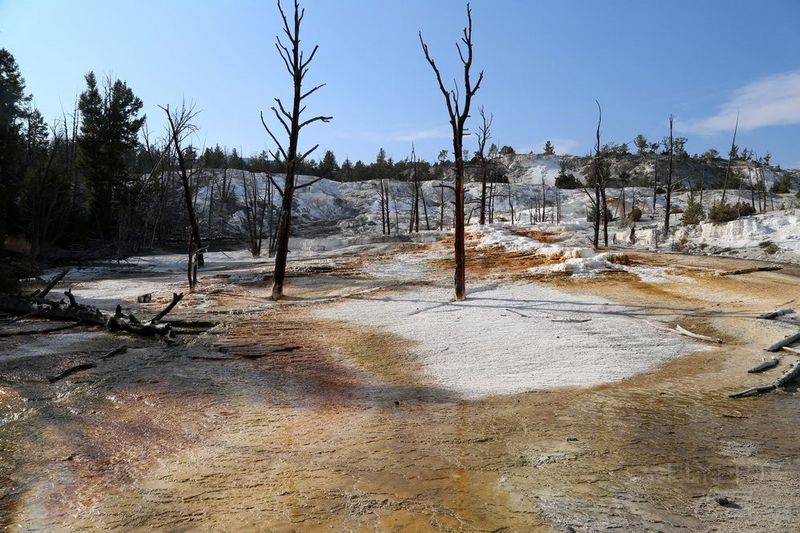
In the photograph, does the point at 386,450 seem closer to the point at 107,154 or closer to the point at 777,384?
the point at 777,384

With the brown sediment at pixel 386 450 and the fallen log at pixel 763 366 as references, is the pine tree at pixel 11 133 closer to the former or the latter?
the brown sediment at pixel 386 450

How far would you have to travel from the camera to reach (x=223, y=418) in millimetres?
5344

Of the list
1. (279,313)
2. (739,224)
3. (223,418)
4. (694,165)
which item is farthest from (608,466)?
(694,165)

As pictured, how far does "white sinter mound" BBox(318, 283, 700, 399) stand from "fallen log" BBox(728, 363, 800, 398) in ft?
4.06

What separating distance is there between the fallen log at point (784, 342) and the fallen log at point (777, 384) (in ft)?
3.52

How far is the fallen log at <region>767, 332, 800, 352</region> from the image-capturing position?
7270 mm

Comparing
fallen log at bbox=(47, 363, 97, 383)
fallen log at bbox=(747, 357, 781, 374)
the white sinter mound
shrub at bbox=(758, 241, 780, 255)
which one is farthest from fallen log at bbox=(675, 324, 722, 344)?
shrub at bbox=(758, 241, 780, 255)

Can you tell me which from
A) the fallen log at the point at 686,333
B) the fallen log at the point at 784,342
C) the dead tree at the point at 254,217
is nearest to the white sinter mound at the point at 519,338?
the fallen log at the point at 686,333

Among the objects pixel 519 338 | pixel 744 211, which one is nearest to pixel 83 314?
pixel 519 338

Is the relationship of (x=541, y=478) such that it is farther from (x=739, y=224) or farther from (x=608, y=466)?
(x=739, y=224)

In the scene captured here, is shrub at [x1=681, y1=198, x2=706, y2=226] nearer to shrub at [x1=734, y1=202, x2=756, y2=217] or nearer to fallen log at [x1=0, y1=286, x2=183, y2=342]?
shrub at [x1=734, y1=202, x2=756, y2=217]

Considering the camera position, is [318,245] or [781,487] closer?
[781,487]

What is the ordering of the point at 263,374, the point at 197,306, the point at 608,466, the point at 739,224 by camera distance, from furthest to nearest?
the point at 739,224 → the point at 197,306 → the point at 263,374 → the point at 608,466

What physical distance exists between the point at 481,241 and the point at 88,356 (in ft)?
65.3
